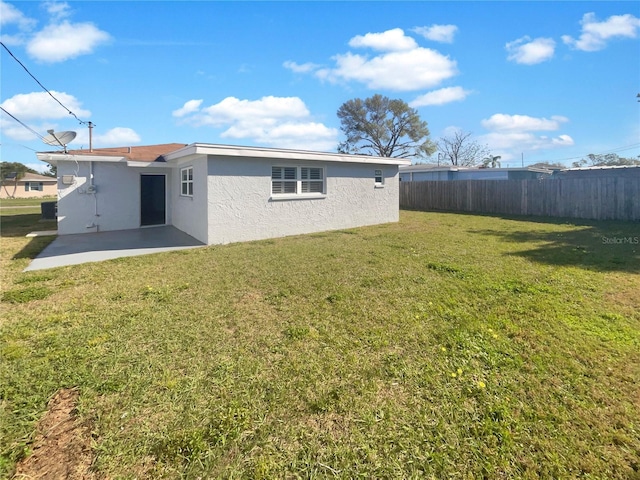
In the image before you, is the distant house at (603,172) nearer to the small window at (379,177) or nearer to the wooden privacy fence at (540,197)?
the wooden privacy fence at (540,197)

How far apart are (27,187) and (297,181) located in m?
51.9

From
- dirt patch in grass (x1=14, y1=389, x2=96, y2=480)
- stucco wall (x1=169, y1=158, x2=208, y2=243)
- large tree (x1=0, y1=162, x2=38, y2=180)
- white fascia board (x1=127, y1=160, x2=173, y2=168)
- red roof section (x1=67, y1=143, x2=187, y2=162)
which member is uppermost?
large tree (x1=0, y1=162, x2=38, y2=180)

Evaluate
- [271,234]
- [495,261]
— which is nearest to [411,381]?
[495,261]

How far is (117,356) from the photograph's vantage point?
3104mm

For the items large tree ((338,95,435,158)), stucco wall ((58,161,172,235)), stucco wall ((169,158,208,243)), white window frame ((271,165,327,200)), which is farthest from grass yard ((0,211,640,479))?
large tree ((338,95,435,158))

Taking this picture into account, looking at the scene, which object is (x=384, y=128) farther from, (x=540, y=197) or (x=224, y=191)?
(x=224, y=191)

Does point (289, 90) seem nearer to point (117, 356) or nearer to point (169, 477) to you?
point (117, 356)

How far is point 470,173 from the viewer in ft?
92.5

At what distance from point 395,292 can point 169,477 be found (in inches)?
143

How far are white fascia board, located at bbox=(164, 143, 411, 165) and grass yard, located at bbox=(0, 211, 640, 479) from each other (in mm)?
3887

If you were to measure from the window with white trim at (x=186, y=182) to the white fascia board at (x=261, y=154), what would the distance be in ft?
1.94

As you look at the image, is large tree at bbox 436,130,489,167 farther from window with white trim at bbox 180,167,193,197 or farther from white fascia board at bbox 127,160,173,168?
white fascia board at bbox 127,160,173,168

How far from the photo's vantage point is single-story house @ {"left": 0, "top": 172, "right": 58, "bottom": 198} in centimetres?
4181

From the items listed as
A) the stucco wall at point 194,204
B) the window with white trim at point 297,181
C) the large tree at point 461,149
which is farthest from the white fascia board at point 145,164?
the large tree at point 461,149
